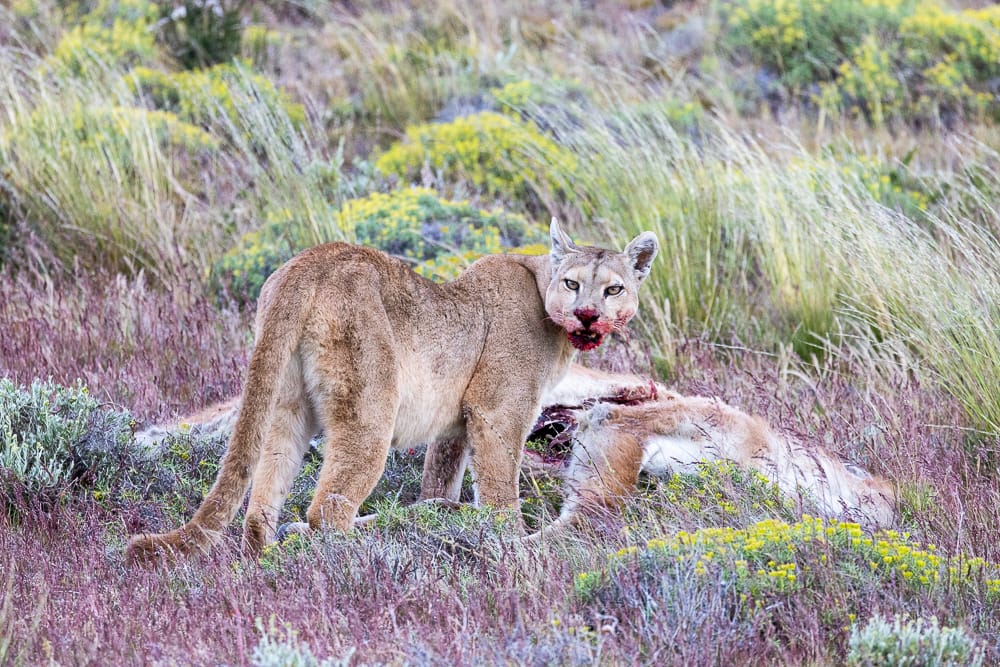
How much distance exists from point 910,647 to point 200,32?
10900 millimetres

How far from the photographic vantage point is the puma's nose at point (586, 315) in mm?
4859

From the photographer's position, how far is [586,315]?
4867 mm

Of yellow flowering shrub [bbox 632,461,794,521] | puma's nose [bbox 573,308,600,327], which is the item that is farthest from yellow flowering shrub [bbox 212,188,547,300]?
yellow flowering shrub [bbox 632,461,794,521]

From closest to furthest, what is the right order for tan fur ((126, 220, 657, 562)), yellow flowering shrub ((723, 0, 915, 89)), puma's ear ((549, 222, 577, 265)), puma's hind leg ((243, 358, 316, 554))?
tan fur ((126, 220, 657, 562)) → puma's hind leg ((243, 358, 316, 554)) → puma's ear ((549, 222, 577, 265)) → yellow flowering shrub ((723, 0, 915, 89))

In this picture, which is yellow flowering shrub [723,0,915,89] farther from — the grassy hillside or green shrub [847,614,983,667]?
green shrub [847,614,983,667]

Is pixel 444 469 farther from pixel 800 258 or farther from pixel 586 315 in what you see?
pixel 800 258

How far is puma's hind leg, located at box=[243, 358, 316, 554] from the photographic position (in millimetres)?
4344

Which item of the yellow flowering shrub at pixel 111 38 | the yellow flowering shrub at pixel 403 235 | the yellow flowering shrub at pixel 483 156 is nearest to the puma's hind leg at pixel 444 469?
the yellow flowering shrub at pixel 403 235

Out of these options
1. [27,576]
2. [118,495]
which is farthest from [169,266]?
[27,576]

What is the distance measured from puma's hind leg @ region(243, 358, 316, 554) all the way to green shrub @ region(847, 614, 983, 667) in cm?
211

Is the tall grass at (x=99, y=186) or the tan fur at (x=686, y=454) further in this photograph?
the tall grass at (x=99, y=186)

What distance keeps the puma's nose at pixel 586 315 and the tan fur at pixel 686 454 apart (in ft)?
1.74

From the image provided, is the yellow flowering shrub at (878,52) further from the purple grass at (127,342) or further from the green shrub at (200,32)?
the purple grass at (127,342)

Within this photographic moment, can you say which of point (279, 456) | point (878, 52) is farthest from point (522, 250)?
point (878, 52)
